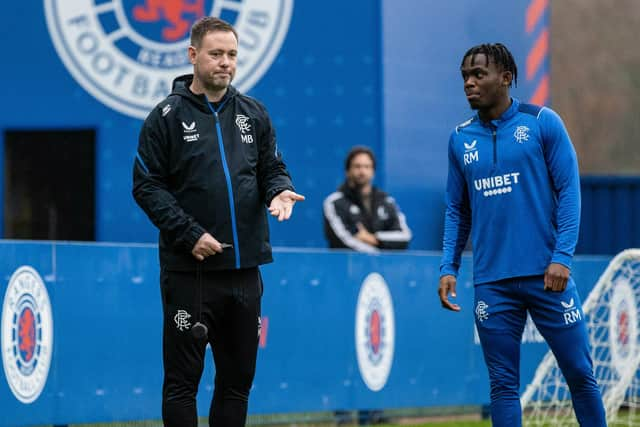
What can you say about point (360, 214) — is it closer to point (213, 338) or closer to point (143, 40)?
point (143, 40)

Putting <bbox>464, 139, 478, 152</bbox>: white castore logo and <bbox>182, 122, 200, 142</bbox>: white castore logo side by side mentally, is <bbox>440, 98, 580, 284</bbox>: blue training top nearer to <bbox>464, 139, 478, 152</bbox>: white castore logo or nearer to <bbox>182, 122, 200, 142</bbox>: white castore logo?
<bbox>464, 139, 478, 152</bbox>: white castore logo

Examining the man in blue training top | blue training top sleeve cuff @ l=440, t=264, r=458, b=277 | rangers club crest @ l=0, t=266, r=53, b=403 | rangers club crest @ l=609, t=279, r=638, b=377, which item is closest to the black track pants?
blue training top sleeve cuff @ l=440, t=264, r=458, b=277

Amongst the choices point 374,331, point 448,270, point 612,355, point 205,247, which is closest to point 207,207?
point 205,247

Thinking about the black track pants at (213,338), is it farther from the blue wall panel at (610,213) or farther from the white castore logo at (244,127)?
the blue wall panel at (610,213)

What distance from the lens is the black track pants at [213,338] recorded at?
674 cm

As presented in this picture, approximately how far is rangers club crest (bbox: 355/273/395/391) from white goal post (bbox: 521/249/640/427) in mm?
1114

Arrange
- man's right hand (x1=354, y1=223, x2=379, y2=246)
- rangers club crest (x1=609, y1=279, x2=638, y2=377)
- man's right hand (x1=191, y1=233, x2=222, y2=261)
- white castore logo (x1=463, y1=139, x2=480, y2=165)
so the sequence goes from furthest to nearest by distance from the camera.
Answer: rangers club crest (x1=609, y1=279, x2=638, y2=377) → man's right hand (x1=354, y1=223, x2=379, y2=246) → white castore logo (x1=463, y1=139, x2=480, y2=165) → man's right hand (x1=191, y1=233, x2=222, y2=261)

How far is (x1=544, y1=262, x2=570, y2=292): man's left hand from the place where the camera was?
22.4 feet

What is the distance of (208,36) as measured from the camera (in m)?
6.78

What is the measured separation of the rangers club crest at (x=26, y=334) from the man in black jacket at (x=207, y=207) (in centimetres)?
188

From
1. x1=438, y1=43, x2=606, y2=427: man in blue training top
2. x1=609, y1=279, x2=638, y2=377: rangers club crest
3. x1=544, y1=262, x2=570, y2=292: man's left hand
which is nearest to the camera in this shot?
x1=544, y1=262, x2=570, y2=292: man's left hand

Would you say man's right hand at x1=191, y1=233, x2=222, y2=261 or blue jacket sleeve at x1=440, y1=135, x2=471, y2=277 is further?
blue jacket sleeve at x1=440, y1=135, x2=471, y2=277

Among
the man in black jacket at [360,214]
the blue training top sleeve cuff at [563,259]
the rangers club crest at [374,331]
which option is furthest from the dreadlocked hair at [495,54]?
the man in black jacket at [360,214]

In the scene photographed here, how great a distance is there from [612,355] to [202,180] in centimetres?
623
